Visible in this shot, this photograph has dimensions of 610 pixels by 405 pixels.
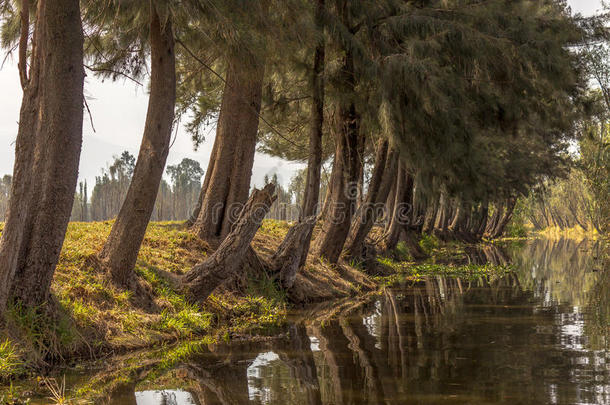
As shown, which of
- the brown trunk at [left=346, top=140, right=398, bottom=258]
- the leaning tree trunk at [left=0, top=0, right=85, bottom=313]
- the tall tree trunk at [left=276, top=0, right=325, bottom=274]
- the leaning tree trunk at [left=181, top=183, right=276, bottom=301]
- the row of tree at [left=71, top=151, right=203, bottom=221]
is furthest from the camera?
the row of tree at [left=71, top=151, right=203, bottom=221]

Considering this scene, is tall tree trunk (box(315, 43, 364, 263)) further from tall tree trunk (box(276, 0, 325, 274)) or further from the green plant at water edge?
the green plant at water edge

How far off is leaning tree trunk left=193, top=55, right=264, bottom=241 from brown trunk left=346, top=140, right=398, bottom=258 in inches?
204

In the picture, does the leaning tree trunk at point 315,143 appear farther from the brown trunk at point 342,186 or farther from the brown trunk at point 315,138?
the brown trunk at point 342,186

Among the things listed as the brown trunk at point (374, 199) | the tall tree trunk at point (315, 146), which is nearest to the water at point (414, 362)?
the tall tree trunk at point (315, 146)

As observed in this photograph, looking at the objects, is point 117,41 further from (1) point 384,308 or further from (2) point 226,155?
(1) point 384,308

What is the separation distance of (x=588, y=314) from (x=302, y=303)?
507 centimetres

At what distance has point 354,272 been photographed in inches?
619

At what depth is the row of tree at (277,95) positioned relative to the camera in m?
6.82

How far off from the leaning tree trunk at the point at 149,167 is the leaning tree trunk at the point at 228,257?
40.5 inches

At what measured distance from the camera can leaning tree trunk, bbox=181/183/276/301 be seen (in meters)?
9.50

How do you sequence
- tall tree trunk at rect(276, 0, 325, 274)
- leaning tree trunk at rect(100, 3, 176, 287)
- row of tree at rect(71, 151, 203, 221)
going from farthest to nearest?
row of tree at rect(71, 151, 203, 221)
tall tree trunk at rect(276, 0, 325, 274)
leaning tree trunk at rect(100, 3, 176, 287)

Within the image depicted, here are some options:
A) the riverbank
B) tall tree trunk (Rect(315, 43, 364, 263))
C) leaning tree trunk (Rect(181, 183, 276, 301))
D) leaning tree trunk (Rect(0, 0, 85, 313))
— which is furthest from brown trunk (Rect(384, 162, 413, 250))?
leaning tree trunk (Rect(0, 0, 85, 313))

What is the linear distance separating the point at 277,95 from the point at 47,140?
8.35 meters

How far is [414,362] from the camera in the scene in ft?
21.2
